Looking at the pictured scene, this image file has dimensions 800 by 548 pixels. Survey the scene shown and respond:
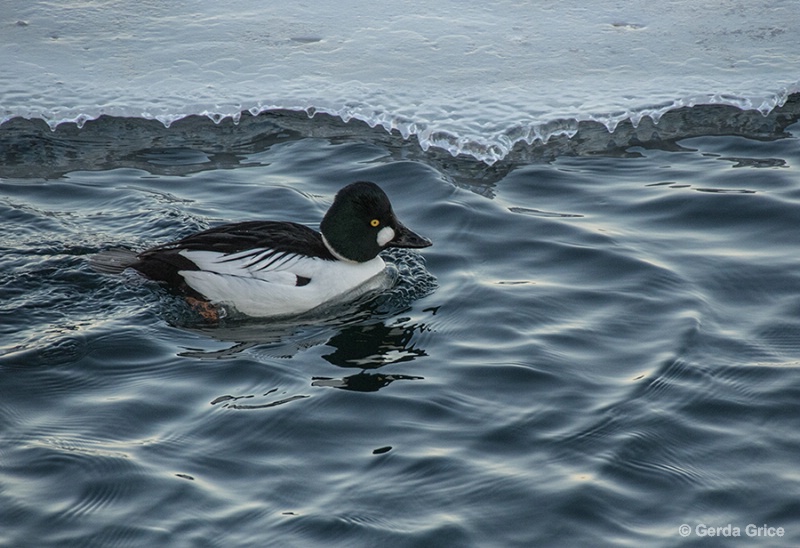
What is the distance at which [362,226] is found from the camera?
6660mm

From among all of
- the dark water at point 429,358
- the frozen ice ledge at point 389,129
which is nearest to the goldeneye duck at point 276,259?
the dark water at point 429,358

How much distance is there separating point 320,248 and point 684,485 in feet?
9.62

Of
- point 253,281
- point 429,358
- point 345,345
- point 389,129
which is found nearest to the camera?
point 429,358

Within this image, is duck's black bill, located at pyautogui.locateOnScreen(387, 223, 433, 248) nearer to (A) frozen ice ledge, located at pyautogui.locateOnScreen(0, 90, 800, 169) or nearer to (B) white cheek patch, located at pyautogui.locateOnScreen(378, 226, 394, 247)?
(B) white cheek patch, located at pyautogui.locateOnScreen(378, 226, 394, 247)

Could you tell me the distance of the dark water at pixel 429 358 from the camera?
14.5 feet

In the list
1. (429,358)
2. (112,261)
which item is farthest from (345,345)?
(112,261)

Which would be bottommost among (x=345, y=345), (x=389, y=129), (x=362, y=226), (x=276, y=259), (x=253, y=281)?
(x=345, y=345)

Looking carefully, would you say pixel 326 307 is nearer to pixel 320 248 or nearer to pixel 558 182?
pixel 320 248

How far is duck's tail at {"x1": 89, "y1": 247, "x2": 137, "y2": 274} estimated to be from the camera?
6469 millimetres

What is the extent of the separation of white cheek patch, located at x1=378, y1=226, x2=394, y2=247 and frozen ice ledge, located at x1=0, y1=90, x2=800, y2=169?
6.19ft

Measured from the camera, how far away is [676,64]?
9.29 meters

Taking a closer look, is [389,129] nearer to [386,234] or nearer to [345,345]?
[386,234]

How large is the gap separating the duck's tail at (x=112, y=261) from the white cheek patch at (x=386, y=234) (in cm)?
151

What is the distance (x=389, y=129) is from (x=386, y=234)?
230cm
